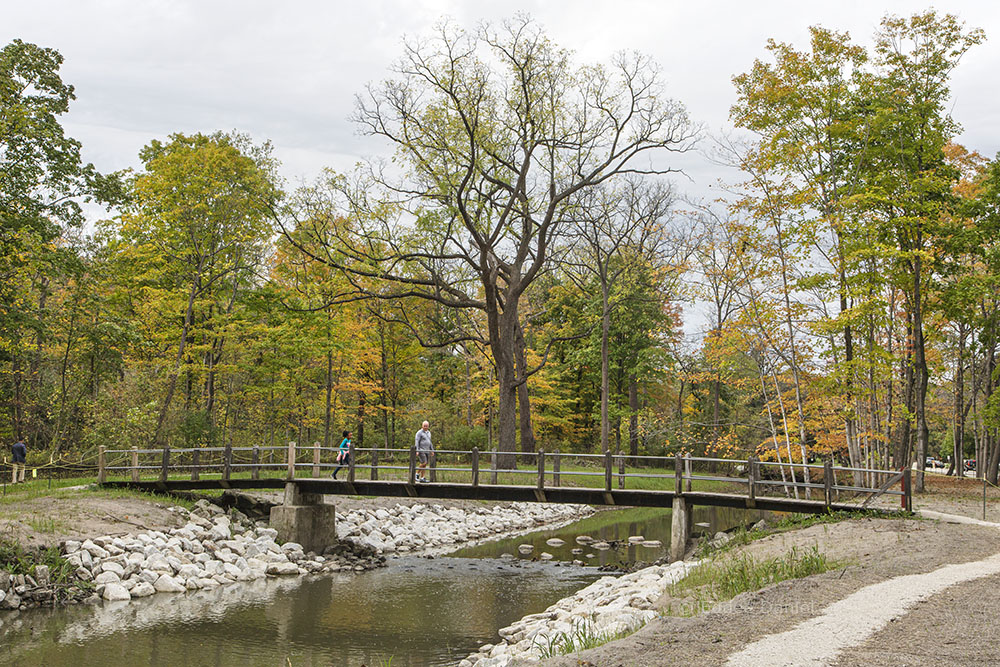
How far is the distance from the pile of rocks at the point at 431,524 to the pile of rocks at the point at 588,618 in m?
9.03

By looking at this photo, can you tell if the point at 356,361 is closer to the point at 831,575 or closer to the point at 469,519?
the point at 469,519

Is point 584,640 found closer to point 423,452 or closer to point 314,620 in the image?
point 314,620

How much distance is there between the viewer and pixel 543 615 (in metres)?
12.8

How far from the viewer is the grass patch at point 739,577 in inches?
399

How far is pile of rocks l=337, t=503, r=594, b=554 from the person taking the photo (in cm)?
2230

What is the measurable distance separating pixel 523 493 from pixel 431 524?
7.95 metres

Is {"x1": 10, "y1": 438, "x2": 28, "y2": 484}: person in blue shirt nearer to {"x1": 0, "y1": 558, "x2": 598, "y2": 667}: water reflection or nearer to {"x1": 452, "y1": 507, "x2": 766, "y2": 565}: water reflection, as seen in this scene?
{"x1": 0, "y1": 558, "x2": 598, "y2": 667}: water reflection

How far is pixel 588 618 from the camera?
1065cm

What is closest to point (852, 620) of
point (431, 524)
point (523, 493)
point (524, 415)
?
point (523, 493)

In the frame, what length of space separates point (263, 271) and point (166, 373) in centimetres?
895

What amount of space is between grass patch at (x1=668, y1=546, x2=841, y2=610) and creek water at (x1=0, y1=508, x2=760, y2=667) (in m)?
3.48

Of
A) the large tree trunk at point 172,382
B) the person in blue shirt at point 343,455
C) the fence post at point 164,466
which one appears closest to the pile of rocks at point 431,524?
the person in blue shirt at point 343,455

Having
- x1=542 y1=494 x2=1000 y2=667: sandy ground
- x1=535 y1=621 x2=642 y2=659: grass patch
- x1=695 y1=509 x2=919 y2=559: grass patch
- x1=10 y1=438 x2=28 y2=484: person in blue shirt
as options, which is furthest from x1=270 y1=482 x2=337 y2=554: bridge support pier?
x1=535 y1=621 x2=642 y2=659: grass patch

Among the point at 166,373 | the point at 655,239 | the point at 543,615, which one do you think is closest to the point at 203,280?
the point at 166,373
